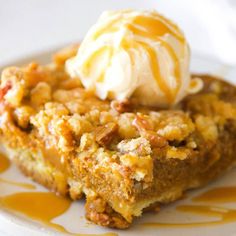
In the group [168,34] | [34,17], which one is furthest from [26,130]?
[34,17]

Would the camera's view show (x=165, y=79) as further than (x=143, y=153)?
Yes

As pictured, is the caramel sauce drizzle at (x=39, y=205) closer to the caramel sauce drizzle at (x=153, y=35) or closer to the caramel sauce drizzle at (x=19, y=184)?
the caramel sauce drizzle at (x=19, y=184)

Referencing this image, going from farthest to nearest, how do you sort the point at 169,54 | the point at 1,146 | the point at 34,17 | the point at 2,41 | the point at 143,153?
the point at 34,17
the point at 2,41
the point at 1,146
the point at 169,54
the point at 143,153

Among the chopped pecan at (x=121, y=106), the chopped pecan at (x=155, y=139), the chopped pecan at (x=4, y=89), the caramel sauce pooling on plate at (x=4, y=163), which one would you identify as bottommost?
the caramel sauce pooling on plate at (x=4, y=163)

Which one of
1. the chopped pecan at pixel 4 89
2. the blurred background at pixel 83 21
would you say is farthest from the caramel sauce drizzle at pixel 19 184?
the blurred background at pixel 83 21

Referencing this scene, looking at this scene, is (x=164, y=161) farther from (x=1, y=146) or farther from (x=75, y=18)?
(x=75, y=18)

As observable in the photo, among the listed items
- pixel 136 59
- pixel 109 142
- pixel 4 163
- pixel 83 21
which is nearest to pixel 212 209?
pixel 109 142

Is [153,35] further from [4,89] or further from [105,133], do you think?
[4,89]
